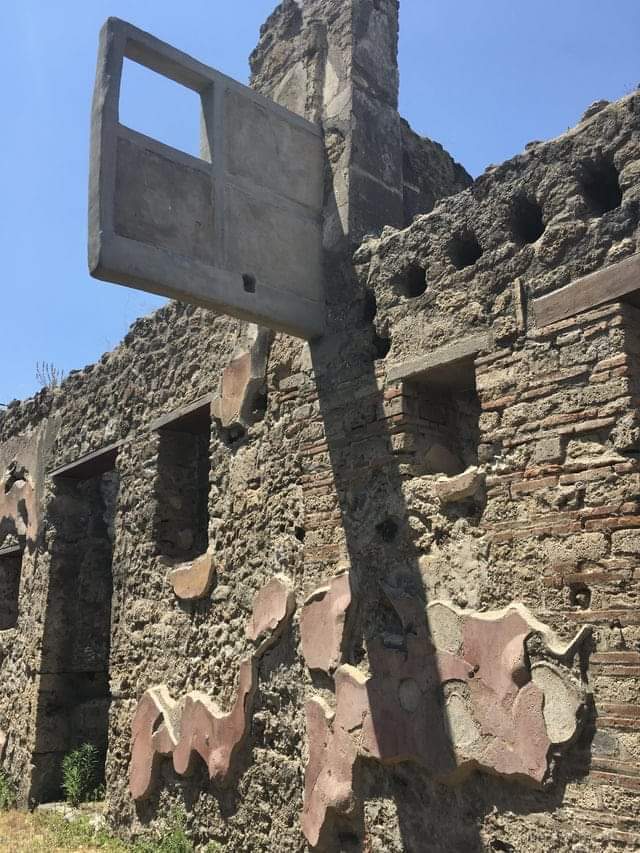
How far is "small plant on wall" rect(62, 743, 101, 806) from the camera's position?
6.22 m

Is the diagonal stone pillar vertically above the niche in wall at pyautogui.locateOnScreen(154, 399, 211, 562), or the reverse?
the diagonal stone pillar

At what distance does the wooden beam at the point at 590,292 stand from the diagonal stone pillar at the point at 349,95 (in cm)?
142

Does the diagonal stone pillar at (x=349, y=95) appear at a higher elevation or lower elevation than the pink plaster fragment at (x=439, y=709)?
higher

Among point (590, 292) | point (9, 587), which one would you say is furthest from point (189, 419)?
point (9, 587)

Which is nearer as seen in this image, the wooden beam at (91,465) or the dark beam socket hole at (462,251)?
the dark beam socket hole at (462,251)

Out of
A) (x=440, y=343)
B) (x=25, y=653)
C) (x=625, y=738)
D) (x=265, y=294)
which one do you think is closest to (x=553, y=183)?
(x=440, y=343)

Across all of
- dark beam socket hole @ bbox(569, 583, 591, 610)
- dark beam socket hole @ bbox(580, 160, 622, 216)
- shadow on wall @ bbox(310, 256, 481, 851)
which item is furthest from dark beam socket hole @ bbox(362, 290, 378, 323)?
→ dark beam socket hole @ bbox(569, 583, 591, 610)

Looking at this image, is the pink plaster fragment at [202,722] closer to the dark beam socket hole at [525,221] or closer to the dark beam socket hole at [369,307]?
the dark beam socket hole at [369,307]

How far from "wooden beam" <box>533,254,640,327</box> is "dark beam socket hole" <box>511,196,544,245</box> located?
1.22 ft

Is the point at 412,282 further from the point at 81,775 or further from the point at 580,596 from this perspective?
the point at 81,775

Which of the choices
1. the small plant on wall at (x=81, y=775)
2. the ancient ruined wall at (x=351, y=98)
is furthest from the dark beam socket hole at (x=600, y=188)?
the small plant on wall at (x=81, y=775)

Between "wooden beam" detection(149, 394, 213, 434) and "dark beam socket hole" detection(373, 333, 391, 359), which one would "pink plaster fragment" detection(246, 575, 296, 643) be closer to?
"dark beam socket hole" detection(373, 333, 391, 359)

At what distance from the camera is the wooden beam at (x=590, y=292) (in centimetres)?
320

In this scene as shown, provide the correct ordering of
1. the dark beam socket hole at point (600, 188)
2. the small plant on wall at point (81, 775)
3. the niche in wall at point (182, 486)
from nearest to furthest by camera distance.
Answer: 1. the dark beam socket hole at point (600, 188)
2. the niche in wall at point (182, 486)
3. the small plant on wall at point (81, 775)
